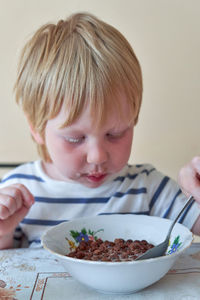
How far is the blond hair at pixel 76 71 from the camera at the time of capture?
2.59 feet

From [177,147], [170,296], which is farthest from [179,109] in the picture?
[170,296]

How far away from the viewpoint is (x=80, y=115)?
2.57 feet

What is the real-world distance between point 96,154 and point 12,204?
0.20 m

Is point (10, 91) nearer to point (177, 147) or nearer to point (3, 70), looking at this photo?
point (3, 70)

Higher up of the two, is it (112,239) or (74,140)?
(74,140)

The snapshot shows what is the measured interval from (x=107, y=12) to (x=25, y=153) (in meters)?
0.73

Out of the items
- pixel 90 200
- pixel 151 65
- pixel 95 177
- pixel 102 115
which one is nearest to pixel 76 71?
pixel 102 115

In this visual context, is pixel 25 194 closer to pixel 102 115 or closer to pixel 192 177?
pixel 102 115

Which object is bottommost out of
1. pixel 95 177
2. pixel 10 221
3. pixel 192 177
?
pixel 10 221

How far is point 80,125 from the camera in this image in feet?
2.57

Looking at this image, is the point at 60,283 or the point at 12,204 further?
the point at 12,204

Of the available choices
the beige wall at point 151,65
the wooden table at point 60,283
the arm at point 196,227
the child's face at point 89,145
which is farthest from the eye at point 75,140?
the beige wall at point 151,65

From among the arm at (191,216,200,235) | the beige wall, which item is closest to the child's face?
the arm at (191,216,200,235)

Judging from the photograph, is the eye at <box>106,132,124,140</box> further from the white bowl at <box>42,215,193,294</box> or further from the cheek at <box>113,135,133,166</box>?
the white bowl at <box>42,215,193,294</box>
